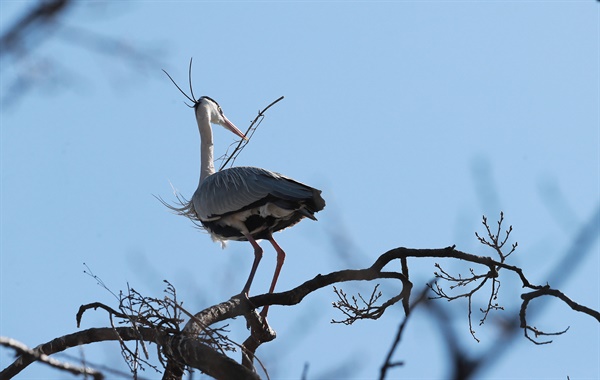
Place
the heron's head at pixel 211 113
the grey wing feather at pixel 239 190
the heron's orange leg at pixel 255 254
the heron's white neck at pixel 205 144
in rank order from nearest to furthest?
the grey wing feather at pixel 239 190
the heron's orange leg at pixel 255 254
the heron's white neck at pixel 205 144
the heron's head at pixel 211 113

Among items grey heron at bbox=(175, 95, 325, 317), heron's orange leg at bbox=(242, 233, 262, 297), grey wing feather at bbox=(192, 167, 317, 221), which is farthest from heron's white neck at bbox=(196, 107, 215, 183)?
heron's orange leg at bbox=(242, 233, 262, 297)

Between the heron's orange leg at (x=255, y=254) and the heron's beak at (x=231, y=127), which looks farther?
the heron's beak at (x=231, y=127)

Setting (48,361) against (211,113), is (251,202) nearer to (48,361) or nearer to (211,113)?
(211,113)

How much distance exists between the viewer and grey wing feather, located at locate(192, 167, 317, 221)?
7.90m

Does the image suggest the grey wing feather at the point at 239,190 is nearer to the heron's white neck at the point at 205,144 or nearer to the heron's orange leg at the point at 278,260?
the heron's orange leg at the point at 278,260

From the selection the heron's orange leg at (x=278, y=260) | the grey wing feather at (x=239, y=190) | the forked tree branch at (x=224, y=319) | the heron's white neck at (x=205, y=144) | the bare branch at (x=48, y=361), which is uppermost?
the heron's white neck at (x=205, y=144)

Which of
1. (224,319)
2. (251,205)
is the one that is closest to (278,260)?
(251,205)

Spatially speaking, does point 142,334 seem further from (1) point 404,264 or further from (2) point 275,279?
(2) point 275,279

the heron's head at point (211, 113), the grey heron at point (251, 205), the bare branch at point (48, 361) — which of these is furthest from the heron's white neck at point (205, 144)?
the bare branch at point (48, 361)

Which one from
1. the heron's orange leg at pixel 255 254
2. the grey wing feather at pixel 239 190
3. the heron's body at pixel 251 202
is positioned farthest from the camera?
the heron's orange leg at pixel 255 254

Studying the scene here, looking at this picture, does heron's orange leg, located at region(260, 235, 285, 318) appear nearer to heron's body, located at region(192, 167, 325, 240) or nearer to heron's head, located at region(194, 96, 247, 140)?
heron's body, located at region(192, 167, 325, 240)

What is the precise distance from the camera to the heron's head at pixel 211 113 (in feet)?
34.6

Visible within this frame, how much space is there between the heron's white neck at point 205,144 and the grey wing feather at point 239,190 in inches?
34.9

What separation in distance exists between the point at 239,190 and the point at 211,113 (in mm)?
2510
